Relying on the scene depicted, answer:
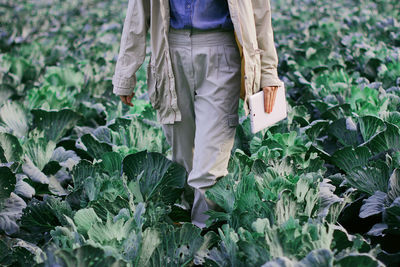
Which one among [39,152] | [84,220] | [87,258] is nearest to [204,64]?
[84,220]

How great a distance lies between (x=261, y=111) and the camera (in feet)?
9.93

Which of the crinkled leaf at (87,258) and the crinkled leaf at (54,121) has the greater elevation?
the crinkled leaf at (87,258)

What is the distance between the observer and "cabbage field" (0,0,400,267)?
2.41 m

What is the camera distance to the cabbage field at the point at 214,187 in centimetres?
241

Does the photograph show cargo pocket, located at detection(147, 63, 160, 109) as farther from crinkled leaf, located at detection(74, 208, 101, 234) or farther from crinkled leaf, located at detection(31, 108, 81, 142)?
crinkled leaf, located at detection(31, 108, 81, 142)

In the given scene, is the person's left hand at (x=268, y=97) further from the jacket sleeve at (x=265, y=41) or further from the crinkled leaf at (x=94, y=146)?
the crinkled leaf at (x=94, y=146)

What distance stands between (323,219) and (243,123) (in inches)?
66.3

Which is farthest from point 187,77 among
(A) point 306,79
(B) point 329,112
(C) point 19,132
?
(A) point 306,79

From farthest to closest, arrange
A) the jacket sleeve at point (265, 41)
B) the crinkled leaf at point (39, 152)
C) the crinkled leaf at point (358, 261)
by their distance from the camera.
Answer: the crinkled leaf at point (39, 152) < the jacket sleeve at point (265, 41) < the crinkled leaf at point (358, 261)

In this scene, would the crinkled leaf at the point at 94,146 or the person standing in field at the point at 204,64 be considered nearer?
the person standing in field at the point at 204,64

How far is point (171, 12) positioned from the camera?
3020mm

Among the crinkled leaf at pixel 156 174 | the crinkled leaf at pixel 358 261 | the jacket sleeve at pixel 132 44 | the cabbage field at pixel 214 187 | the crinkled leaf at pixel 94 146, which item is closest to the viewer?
the crinkled leaf at pixel 358 261

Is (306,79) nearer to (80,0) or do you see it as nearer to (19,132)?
(19,132)

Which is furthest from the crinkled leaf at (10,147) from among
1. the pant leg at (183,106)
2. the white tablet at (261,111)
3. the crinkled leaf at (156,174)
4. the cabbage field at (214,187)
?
the white tablet at (261,111)
